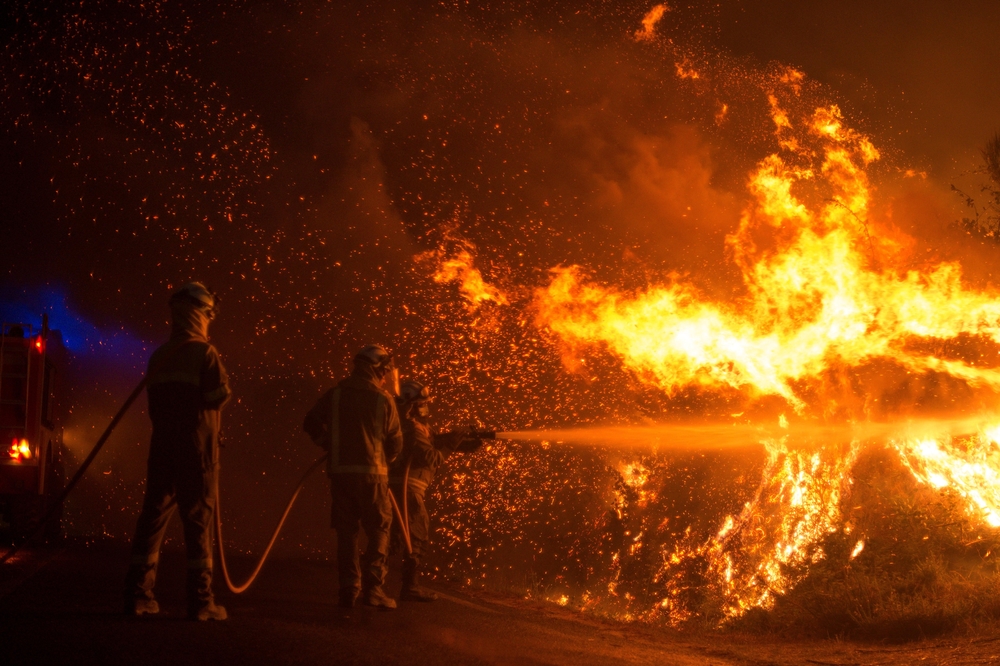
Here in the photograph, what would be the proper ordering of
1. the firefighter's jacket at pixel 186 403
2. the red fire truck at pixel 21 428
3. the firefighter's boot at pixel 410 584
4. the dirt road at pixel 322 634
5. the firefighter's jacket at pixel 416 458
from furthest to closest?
the red fire truck at pixel 21 428 < the firefighter's jacket at pixel 416 458 < the firefighter's boot at pixel 410 584 < the firefighter's jacket at pixel 186 403 < the dirt road at pixel 322 634

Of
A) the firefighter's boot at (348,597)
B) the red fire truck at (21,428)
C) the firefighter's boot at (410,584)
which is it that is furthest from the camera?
the red fire truck at (21,428)

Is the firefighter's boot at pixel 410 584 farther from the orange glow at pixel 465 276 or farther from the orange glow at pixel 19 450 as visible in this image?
A: the orange glow at pixel 465 276

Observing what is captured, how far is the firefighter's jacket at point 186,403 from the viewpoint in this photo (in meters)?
5.46

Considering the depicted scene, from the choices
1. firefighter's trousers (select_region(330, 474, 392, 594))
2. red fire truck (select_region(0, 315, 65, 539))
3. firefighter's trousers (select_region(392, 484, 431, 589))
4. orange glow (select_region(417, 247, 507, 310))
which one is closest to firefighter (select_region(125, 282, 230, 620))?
firefighter's trousers (select_region(330, 474, 392, 594))

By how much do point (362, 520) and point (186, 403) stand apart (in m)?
1.91

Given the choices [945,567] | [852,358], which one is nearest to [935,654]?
[945,567]

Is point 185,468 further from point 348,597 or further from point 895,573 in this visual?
point 895,573

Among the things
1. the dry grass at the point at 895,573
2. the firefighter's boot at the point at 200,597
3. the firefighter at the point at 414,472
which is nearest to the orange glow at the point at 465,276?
the dry grass at the point at 895,573

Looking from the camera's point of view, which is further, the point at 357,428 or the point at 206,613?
the point at 357,428

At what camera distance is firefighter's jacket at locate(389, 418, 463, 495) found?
25.5 ft

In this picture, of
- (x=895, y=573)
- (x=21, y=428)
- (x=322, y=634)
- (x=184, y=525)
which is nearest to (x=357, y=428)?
(x=184, y=525)

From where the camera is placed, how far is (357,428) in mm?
6734

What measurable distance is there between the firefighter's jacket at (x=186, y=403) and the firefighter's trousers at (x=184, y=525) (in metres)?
0.07

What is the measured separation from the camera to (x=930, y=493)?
408 inches
